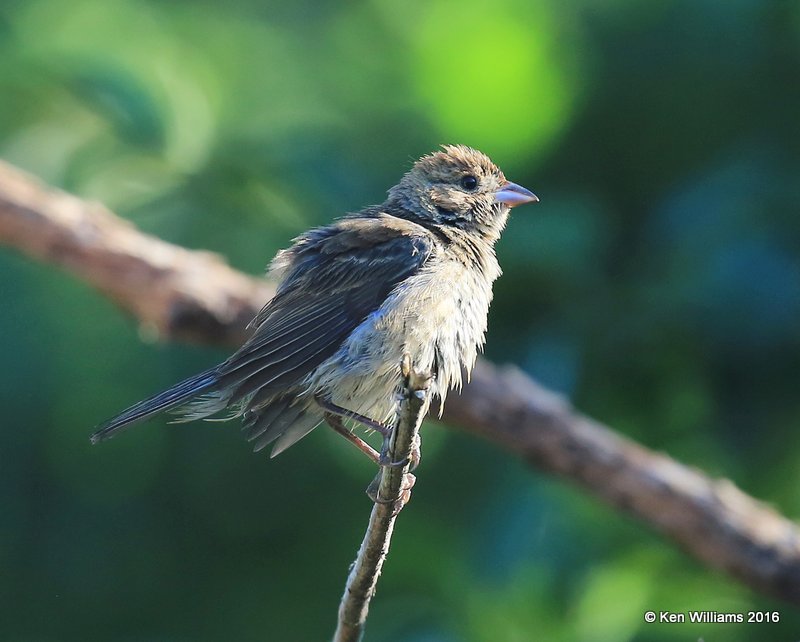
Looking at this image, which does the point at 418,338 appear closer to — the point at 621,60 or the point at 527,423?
the point at 527,423

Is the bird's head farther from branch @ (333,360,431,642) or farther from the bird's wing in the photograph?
branch @ (333,360,431,642)

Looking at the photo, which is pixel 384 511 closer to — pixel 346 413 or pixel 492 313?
pixel 346 413

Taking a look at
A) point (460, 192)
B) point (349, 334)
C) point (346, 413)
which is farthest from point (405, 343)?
point (460, 192)

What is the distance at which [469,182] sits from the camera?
5000mm

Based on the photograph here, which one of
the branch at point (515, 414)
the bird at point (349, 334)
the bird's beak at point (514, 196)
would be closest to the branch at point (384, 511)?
the bird at point (349, 334)

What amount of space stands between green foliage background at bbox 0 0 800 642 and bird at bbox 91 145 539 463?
0.91 metres

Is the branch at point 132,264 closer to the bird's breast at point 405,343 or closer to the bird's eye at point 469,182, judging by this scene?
the bird's eye at point 469,182

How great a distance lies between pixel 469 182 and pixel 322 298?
987 millimetres

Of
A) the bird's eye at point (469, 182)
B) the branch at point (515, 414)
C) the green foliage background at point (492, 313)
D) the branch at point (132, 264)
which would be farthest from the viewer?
the branch at point (132, 264)

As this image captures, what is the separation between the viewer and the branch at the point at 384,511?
3332 mm

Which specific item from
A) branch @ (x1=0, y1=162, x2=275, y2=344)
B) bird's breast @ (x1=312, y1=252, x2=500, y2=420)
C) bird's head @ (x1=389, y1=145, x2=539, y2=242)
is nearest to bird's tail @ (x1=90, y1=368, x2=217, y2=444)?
bird's breast @ (x1=312, y1=252, x2=500, y2=420)

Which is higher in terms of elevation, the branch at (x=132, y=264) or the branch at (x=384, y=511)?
the branch at (x=132, y=264)

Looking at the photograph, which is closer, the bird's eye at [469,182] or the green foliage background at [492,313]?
the bird's eye at [469,182]

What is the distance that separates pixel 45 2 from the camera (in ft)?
19.9
